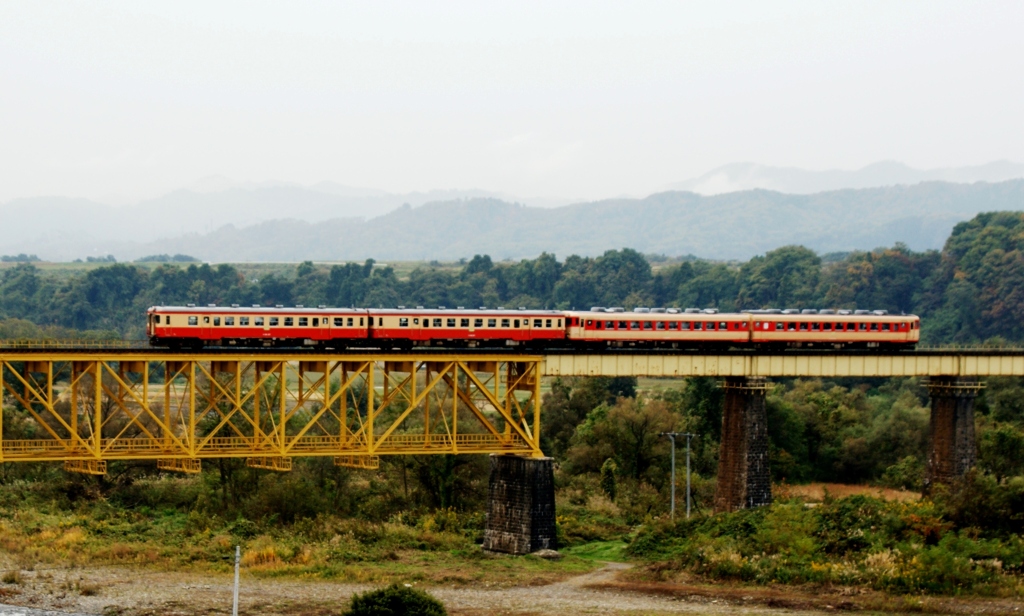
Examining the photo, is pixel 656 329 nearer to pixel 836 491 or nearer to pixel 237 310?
pixel 237 310

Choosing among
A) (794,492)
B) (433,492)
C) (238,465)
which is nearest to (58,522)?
(238,465)

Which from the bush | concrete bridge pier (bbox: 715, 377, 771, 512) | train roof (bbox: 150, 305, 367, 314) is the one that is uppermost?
train roof (bbox: 150, 305, 367, 314)

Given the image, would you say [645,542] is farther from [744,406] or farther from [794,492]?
[794,492]

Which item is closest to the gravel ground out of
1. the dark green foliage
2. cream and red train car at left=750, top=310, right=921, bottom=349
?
the dark green foliage

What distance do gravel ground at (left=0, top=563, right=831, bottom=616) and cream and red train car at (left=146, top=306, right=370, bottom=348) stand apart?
11092 mm

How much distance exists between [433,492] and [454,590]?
25.8 m

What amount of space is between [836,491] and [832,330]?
2021cm

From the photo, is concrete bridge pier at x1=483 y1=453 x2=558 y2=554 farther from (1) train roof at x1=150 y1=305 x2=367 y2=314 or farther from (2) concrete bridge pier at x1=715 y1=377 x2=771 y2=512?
(2) concrete bridge pier at x1=715 y1=377 x2=771 y2=512

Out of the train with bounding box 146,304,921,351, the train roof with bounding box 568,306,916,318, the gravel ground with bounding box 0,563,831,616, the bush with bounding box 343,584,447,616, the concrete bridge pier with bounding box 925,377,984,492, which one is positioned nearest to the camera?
the bush with bounding box 343,584,447,616

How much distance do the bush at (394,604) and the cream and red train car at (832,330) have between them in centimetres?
2966

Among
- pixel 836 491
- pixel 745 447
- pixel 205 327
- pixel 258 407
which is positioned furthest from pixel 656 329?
pixel 836 491

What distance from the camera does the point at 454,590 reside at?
5512 cm

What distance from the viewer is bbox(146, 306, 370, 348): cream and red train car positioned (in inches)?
2418

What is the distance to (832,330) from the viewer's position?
7188 cm
